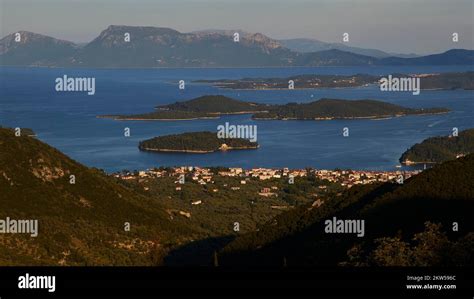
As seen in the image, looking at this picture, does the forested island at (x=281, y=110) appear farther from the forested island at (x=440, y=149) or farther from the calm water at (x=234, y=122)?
the forested island at (x=440, y=149)

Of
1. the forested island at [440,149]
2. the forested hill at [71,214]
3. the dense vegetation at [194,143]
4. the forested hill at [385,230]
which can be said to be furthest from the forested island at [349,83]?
the forested hill at [385,230]

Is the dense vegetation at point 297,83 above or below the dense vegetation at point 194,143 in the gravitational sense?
above

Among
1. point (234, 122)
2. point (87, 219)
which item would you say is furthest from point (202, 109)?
point (87, 219)

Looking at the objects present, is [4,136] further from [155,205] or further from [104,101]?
[104,101]

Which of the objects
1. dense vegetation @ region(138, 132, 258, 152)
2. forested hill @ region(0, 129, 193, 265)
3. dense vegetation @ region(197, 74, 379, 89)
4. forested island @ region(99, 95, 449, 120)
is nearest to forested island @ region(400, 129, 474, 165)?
dense vegetation @ region(138, 132, 258, 152)

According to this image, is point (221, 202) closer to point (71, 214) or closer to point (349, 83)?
point (71, 214)

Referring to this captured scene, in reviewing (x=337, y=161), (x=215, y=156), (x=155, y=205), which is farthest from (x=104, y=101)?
(x=155, y=205)

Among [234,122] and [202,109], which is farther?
[202,109]
